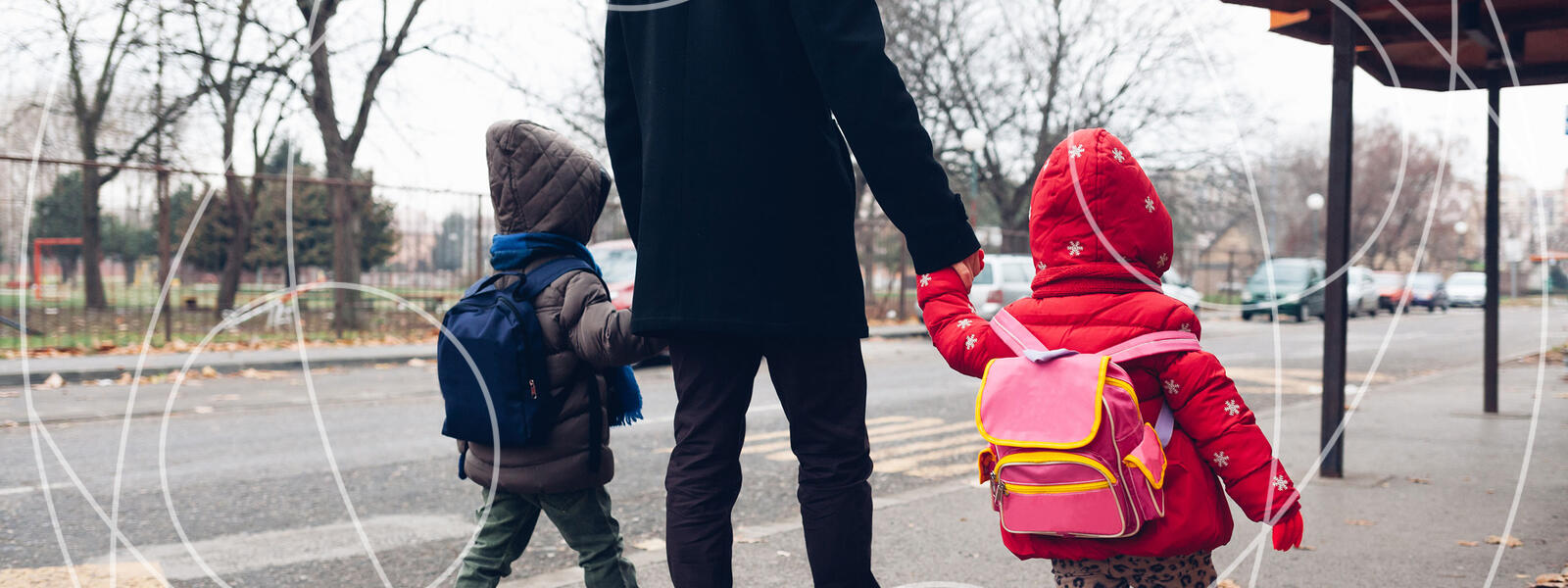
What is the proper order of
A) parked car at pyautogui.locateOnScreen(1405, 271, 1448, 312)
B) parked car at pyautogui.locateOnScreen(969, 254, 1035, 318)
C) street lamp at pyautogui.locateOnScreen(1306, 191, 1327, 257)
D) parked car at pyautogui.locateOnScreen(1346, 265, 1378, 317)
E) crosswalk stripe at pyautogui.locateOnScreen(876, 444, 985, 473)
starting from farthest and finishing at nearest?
1. street lamp at pyautogui.locateOnScreen(1306, 191, 1327, 257)
2. parked car at pyautogui.locateOnScreen(1405, 271, 1448, 312)
3. parked car at pyautogui.locateOnScreen(1346, 265, 1378, 317)
4. parked car at pyautogui.locateOnScreen(969, 254, 1035, 318)
5. crosswalk stripe at pyautogui.locateOnScreen(876, 444, 985, 473)

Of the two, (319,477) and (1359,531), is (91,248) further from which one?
(1359,531)

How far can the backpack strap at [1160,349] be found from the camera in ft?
7.33

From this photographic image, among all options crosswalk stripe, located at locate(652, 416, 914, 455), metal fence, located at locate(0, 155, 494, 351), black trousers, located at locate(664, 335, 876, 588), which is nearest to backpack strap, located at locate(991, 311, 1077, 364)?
black trousers, located at locate(664, 335, 876, 588)

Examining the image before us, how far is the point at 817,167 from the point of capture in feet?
7.66

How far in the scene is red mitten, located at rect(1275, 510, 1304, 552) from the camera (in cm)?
220

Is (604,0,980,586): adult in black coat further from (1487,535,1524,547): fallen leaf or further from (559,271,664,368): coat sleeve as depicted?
A: (1487,535,1524,547): fallen leaf

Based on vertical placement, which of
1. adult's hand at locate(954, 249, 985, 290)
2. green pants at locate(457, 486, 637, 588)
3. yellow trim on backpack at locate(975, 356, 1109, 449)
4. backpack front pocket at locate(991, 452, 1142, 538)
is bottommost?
green pants at locate(457, 486, 637, 588)

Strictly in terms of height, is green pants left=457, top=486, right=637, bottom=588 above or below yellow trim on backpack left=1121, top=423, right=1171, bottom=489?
below

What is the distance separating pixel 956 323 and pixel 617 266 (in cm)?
1154

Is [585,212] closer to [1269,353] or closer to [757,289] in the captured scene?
[757,289]

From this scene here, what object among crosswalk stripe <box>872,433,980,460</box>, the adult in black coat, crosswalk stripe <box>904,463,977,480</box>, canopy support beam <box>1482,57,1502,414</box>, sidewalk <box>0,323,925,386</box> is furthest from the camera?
sidewalk <box>0,323,925,386</box>

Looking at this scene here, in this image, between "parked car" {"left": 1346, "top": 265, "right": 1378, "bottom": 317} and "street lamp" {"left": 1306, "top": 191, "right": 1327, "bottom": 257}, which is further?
"street lamp" {"left": 1306, "top": 191, "right": 1327, "bottom": 257}

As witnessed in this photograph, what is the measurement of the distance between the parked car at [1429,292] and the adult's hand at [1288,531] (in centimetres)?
4007

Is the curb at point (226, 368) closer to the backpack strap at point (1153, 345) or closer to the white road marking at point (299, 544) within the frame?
the white road marking at point (299, 544)
